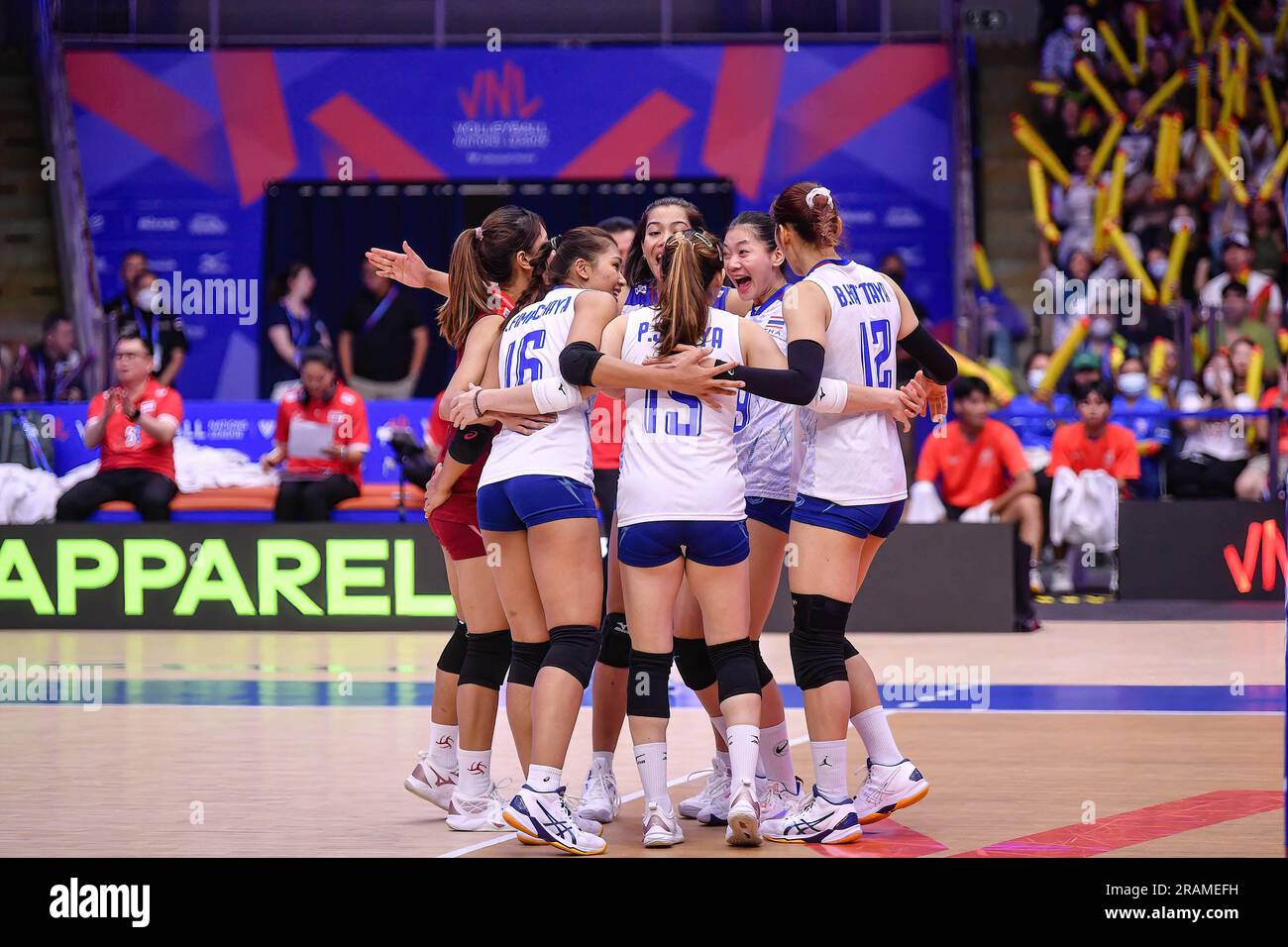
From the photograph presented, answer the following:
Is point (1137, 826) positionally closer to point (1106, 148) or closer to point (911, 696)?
point (911, 696)

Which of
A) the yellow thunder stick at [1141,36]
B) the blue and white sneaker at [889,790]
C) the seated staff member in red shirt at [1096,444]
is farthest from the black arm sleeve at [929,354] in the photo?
the yellow thunder stick at [1141,36]

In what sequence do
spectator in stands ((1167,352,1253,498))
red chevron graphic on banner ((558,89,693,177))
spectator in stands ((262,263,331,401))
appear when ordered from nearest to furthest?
spectator in stands ((1167,352,1253,498))
spectator in stands ((262,263,331,401))
red chevron graphic on banner ((558,89,693,177))

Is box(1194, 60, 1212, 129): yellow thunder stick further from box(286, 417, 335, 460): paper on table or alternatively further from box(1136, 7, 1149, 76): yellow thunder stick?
box(286, 417, 335, 460): paper on table

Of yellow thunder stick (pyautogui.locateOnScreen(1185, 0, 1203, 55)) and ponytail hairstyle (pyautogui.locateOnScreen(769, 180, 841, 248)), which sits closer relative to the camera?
ponytail hairstyle (pyautogui.locateOnScreen(769, 180, 841, 248))

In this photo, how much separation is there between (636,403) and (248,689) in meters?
4.04

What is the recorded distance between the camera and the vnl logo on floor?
25.2 ft

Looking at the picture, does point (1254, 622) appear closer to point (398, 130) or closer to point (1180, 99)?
point (1180, 99)

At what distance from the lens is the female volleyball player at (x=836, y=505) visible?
476 cm

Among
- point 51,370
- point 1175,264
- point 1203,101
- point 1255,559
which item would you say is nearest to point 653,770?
point 1255,559

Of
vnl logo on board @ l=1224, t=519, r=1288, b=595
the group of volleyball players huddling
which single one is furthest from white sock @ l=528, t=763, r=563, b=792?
vnl logo on board @ l=1224, t=519, r=1288, b=595

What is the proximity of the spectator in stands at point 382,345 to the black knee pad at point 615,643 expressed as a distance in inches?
360

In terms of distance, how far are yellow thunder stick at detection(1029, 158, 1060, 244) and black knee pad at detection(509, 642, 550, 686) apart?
11184 mm

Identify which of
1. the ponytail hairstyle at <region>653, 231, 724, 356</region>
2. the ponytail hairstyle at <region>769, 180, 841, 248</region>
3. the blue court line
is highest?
the ponytail hairstyle at <region>769, 180, 841, 248</region>

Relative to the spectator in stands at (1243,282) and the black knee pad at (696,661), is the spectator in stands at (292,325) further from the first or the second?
the black knee pad at (696,661)
